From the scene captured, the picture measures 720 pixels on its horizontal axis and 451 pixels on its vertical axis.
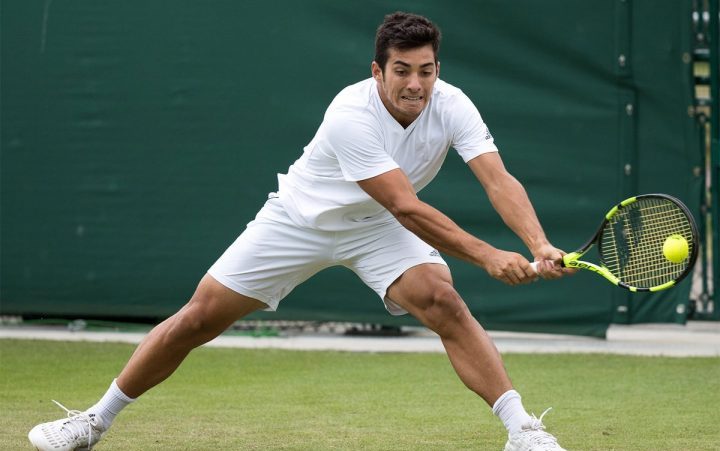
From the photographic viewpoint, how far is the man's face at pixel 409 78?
169 inches

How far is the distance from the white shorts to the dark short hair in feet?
2.07

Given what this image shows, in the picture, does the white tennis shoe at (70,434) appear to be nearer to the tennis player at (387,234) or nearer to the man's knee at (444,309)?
the tennis player at (387,234)

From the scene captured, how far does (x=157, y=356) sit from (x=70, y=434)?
0.41 m

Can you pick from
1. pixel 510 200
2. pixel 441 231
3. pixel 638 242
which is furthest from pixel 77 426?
pixel 638 242

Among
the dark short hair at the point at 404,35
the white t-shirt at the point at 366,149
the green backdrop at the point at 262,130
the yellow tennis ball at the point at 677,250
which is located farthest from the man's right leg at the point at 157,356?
the green backdrop at the point at 262,130

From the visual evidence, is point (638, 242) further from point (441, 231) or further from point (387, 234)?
point (387, 234)

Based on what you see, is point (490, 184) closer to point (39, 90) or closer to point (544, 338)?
point (544, 338)

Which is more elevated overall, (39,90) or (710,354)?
(39,90)

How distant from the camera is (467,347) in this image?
173 inches

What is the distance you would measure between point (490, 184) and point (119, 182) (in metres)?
4.21

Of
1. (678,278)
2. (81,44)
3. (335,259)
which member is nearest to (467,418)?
(335,259)

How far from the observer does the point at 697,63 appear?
8188 mm

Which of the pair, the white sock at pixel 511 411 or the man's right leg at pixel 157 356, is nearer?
the white sock at pixel 511 411

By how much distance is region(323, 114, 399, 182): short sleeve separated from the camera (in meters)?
4.31
